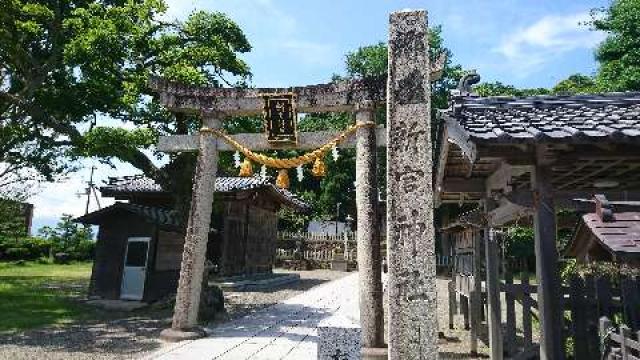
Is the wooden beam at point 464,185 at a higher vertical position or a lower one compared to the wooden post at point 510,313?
higher

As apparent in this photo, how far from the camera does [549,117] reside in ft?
18.4

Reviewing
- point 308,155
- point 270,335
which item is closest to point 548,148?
point 308,155

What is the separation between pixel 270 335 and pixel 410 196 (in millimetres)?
7384

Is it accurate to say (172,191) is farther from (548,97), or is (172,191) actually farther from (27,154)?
(548,97)

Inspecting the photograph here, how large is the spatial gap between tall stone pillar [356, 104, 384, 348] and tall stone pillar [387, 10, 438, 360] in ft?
15.5

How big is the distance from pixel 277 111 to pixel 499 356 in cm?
637

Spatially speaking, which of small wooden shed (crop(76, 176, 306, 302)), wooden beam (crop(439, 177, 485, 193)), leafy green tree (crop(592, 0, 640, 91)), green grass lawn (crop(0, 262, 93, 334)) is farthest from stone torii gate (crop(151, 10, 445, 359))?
leafy green tree (crop(592, 0, 640, 91))

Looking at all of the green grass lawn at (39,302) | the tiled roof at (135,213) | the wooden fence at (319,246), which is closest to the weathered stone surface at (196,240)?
Result: the green grass lawn at (39,302)

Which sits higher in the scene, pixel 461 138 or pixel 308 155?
pixel 308 155

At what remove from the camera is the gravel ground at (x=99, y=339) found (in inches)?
350

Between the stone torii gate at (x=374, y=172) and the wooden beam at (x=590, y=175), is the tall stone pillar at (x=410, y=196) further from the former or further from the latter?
the wooden beam at (x=590, y=175)

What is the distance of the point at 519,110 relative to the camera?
6.10 metres

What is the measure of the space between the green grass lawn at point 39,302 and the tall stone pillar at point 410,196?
10.9 meters

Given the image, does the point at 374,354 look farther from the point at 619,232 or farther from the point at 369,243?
the point at 619,232
